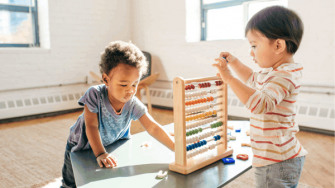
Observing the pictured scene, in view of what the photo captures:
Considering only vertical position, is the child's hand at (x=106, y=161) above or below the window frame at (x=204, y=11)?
below

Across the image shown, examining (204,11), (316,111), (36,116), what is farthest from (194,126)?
(36,116)

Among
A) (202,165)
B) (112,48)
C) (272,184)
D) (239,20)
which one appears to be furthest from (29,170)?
(239,20)

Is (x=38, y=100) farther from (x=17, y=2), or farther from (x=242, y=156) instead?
(x=242, y=156)

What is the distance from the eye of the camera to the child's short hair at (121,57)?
1617 mm

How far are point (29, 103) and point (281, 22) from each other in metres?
4.50

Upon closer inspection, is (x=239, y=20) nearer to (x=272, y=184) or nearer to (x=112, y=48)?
(x=112, y=48)

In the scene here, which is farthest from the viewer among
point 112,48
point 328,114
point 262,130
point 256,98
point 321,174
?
point 328,114

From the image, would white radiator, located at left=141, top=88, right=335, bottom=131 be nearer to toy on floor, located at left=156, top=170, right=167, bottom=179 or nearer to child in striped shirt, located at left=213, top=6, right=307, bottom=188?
child in striped shirt, located at left=213, top=6, right=307, bottom=188

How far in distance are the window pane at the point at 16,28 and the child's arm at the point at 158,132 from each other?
4.03 metres

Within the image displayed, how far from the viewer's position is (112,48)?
1.67 m

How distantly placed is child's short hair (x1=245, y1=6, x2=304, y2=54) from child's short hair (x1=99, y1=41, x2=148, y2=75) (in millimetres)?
679

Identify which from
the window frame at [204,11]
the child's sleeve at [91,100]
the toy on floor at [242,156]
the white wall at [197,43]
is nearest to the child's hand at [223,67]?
the toy on floor at [242,156]

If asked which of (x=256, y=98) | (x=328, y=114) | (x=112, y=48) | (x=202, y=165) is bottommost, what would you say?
(x=328, y=114)

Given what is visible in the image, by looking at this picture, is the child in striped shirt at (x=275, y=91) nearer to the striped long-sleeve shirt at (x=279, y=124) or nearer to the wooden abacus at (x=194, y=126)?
the striped long-sleeve shirt at (x=279, y=124)
